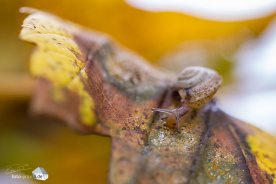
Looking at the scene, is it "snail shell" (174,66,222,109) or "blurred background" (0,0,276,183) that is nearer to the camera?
"snail shell" (174,66,222,109)

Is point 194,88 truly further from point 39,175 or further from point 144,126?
point 39,175

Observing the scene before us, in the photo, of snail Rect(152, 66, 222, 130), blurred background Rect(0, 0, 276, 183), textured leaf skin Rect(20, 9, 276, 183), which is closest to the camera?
textured leaf skin Rect(20, 9, 276, 183)

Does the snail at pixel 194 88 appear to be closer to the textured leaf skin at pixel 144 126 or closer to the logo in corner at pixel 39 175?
the textured leaf skin at pixel 144 126

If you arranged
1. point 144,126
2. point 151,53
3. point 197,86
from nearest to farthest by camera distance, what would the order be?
point 144,126
point 197,86
point 151,53

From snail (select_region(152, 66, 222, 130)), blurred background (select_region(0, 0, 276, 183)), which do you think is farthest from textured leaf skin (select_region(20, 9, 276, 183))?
blurred background (select_region(0, 0, 276, 183))

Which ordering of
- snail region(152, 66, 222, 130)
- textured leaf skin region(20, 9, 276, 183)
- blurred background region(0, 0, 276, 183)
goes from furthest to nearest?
blurred background region(0, 0, 276, 183), snail region(152, 66, 222, 130), textured leaf skin region(20, 9, 276, 183)

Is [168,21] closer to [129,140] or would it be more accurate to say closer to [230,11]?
[230,11]

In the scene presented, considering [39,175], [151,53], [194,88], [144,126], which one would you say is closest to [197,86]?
[194,88]

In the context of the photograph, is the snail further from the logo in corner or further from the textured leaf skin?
the logo in corner
